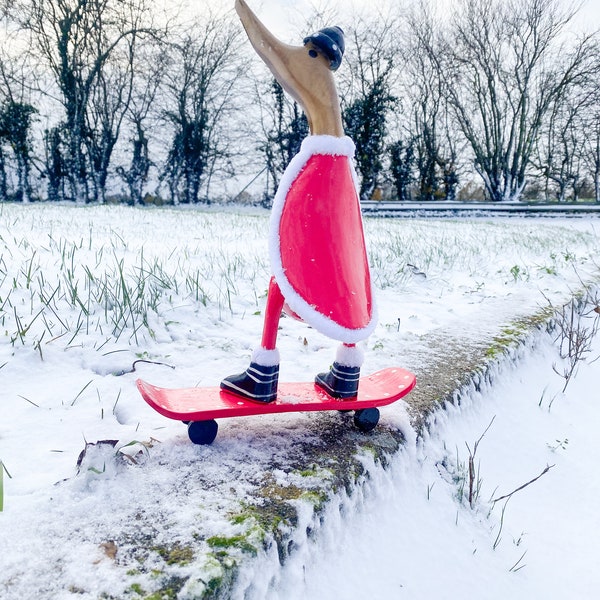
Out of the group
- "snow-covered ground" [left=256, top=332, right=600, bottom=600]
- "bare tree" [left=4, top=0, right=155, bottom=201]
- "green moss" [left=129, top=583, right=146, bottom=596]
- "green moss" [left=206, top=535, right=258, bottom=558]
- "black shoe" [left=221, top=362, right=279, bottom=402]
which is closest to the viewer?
"green moss" [left=129, top=583, right=146, bottom=596]

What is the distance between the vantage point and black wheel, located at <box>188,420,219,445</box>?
1325 millimetres

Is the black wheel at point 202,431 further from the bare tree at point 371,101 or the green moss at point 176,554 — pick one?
the bare tree at point 371,101

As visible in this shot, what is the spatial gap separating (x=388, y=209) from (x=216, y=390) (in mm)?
15385

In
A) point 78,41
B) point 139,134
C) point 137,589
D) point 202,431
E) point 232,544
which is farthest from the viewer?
point 139,134

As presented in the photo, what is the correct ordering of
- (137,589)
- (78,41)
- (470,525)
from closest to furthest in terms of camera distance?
(137,589)
(470,525)
(78,41)

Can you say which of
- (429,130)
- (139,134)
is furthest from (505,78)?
(139,134)

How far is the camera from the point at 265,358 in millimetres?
1412

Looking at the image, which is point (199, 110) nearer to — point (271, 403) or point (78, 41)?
point (78, 41)

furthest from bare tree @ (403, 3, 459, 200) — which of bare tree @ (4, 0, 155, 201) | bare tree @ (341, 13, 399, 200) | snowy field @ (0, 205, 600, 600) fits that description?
snowy field @ (0, 205, 600, 600)

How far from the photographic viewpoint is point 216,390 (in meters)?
1.50

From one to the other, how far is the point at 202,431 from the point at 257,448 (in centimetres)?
17

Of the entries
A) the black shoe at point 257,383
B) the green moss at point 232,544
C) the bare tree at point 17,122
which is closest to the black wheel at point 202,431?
the black shoe at point 257,383

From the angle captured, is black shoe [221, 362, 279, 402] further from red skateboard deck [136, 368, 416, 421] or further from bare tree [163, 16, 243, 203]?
bare tree [163, 16, 243, 203]

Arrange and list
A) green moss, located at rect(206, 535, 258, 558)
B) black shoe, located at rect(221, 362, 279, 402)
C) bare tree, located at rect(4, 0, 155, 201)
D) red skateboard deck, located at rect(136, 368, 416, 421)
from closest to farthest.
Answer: green moss, located at rect(206, 535, 258, 558)
red skateboard deck, located at rect(136, 368, 416, 421)
black shoe, located at rect(221, 362, 279, 402)
bare tree, located at rect(4, 0, 155, 201)
